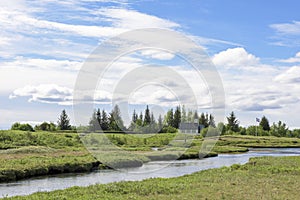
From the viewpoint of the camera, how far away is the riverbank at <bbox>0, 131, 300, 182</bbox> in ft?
125

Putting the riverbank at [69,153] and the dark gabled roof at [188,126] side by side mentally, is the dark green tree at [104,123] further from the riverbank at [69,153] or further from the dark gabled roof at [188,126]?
the dark gabled roof at [188,126]

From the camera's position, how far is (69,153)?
54.2m

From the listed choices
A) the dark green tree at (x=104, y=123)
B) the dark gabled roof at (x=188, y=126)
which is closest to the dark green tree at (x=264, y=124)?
the dark gabled roof at (x=188, y=126)

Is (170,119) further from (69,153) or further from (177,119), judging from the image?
(69,153)

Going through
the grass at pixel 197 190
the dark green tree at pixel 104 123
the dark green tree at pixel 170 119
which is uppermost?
the dark green tree at pixel 170 119

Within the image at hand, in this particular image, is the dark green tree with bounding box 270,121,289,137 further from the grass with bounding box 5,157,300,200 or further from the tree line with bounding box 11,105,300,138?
the grass with bounding box 5,157,300,200

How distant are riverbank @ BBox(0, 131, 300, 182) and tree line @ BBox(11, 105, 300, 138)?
3523mm

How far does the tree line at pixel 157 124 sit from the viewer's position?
70188mm

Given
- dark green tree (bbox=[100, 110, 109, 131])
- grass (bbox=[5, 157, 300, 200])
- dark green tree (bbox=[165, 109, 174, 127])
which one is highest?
dark green tree (bbox=[165, 109, 174, 127])

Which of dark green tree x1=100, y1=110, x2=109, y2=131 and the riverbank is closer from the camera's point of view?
the riverbank

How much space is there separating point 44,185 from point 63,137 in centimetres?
5026

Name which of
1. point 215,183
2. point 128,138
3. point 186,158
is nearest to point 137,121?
point 186,158

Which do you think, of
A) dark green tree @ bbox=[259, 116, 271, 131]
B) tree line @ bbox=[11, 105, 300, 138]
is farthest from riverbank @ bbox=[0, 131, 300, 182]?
dark green tree @ bbox=[259, 116, 271, 131]

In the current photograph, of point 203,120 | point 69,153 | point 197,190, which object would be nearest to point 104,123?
point 69,153
